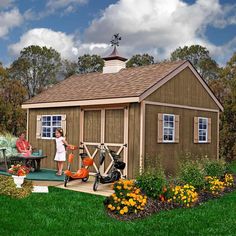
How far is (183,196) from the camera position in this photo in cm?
973

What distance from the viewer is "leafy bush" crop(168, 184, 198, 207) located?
9680mm

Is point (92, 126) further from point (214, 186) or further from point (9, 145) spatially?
point (214, 186)

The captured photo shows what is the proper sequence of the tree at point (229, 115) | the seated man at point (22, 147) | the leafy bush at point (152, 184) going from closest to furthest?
the leafy bush at point (152, 184)
the seated man at point (22, 147)
the tree at point (229, 115)

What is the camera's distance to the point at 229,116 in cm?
2519

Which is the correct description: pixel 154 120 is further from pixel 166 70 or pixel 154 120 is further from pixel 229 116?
pixel 229 116

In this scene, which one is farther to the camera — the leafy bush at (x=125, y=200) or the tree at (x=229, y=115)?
the tree at (x=229, y=115)

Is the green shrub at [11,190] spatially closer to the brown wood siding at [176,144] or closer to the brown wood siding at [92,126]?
the brown wood siding at [92,126]

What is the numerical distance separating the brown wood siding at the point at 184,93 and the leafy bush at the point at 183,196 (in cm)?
389

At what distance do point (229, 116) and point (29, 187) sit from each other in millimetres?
17167

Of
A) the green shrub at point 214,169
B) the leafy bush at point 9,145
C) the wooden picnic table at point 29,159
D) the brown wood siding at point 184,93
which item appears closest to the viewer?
the green shrub at point 214,169

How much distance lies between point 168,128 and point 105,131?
6.95ft

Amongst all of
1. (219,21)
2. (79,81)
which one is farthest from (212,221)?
(219,21)

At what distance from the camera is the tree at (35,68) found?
3319 centimetres

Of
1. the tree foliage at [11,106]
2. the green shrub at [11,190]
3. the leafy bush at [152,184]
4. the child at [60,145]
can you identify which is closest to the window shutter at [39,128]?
the child at [60,145]
